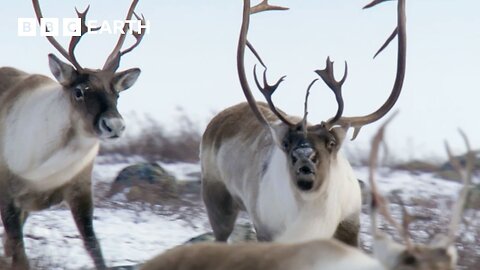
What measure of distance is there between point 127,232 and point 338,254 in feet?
17.2

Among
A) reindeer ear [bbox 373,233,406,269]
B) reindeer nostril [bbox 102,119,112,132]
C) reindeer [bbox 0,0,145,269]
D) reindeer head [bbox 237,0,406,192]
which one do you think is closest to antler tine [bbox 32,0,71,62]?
reindeer [bbox 0,0,145,269]

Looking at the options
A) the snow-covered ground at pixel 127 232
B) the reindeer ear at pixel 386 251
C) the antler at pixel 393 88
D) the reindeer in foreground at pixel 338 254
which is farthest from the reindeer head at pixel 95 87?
the reindeer ear at pixel 386 251

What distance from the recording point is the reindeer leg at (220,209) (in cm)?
782

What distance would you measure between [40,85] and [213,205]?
1462 mm

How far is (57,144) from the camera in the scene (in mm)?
8047

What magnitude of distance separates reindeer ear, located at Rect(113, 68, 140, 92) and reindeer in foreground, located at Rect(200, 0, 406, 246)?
84cm

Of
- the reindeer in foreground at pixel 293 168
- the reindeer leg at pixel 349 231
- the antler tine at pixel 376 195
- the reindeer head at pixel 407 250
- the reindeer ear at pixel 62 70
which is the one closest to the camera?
the reindeer head at pixel 407 250

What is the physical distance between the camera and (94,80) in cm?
803

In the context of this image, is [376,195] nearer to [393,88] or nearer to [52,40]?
[393,88]

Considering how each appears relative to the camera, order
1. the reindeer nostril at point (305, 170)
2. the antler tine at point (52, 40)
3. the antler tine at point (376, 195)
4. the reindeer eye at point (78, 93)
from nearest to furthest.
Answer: the antler tine at point (376, 195), the reindeer nostril at point (305, 170), the reindeer eye at point (78, 93), the antler tine at point (52, 40)

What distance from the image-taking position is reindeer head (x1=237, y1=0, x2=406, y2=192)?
640cm

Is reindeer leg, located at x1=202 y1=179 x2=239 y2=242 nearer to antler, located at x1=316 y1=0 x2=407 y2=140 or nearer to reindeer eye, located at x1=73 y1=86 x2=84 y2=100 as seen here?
reindeer eye, located at x1=73 y1=86 x2=84 y2=100

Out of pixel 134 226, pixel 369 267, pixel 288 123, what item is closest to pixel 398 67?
pixel 288 123

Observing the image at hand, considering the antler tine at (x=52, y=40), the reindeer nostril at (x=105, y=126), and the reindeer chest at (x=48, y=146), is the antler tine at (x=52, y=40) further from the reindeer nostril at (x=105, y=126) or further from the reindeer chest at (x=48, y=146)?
the reindeer nostril at (x=105, y=126)
